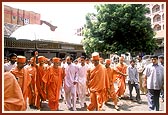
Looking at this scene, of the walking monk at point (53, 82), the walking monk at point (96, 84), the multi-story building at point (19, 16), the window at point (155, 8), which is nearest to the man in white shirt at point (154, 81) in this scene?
the walking monk at point (96, 84)

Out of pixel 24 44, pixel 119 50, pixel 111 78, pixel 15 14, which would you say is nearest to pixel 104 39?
pixel 119 50

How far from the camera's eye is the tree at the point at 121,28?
19.0 meters

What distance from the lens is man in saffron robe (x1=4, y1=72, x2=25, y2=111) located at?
4535 mm

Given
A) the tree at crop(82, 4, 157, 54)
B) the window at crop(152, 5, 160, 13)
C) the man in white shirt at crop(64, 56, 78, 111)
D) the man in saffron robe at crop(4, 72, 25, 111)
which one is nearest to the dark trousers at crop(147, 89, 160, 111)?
the man in white shirt at crop(64, 56, 78, 111)

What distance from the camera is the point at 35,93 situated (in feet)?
31.7

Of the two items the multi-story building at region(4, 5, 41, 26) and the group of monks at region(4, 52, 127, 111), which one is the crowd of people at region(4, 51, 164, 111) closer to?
the group of monks at region(4, 52, 127, 111)

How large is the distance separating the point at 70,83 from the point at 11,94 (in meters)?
5.12

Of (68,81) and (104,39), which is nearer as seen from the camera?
(68,81)

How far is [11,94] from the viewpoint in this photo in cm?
457

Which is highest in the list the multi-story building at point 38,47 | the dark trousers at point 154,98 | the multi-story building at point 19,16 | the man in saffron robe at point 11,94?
the multi-story building at point 19,16

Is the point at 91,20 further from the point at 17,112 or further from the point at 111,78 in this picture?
the point at 17,112

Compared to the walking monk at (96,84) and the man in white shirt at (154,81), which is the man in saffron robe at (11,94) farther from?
the man in white shirt at (154,81)

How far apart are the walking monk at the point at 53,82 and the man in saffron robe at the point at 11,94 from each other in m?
4.24

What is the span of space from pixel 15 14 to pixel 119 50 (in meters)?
28.6
